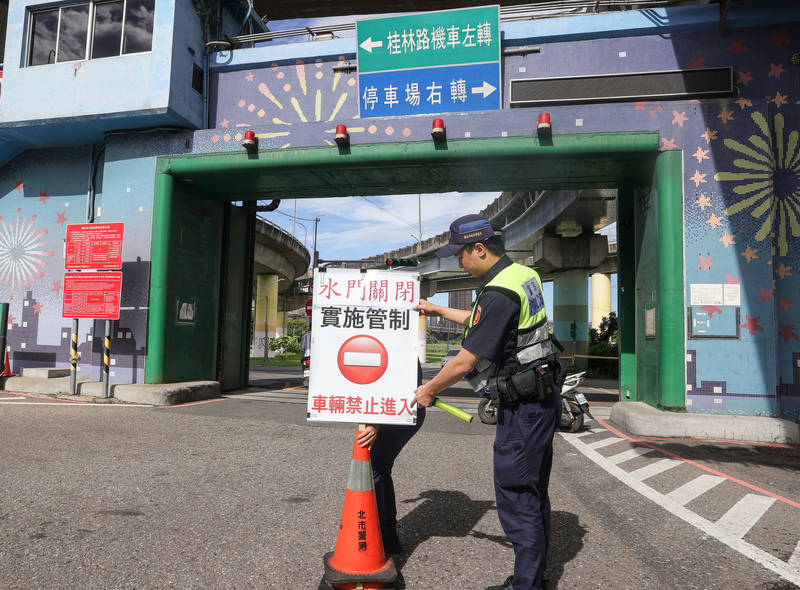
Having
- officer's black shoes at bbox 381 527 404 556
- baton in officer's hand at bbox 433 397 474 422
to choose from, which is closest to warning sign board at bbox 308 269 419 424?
baton in officer's hand at bbox 433 397 474 422

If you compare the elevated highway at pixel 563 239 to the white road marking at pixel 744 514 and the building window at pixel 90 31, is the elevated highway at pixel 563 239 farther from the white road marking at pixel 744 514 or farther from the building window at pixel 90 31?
the white road marking at pixel 744 514

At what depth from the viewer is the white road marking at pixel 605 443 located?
7.85m

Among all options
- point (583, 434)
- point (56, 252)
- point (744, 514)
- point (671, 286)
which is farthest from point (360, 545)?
point (56, 252)

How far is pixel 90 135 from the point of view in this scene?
1275 centimetres

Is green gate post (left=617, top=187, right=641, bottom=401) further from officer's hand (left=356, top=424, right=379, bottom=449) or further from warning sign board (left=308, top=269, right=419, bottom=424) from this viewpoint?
officer's hand (left=356, top=424, right=379, bottom=449)

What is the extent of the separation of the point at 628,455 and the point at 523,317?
16.5 feet

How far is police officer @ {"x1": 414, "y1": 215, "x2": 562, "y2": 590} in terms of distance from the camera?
2.95m

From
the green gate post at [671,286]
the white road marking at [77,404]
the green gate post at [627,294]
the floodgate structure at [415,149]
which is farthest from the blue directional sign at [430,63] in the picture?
the white road marking at [77,404]

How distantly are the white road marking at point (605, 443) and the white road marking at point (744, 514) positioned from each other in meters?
2.60

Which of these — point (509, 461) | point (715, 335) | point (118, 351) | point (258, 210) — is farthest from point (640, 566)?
point (258, 210)

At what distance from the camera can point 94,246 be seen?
1138 centimetres

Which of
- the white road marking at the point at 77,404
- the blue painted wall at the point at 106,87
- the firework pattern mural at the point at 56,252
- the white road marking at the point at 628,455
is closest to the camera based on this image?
the white road marking at the point at 628,455

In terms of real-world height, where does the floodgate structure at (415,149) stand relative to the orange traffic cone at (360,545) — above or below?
above

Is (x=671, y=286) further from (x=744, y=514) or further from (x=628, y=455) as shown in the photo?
(x=744, y=514)
